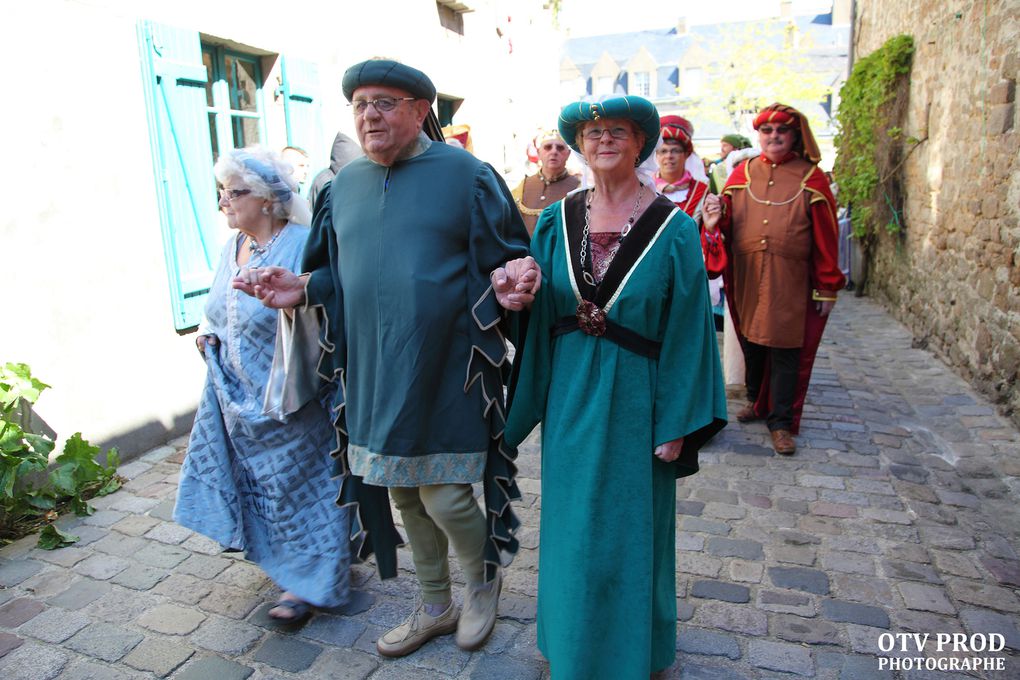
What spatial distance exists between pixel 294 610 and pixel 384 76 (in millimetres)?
1952

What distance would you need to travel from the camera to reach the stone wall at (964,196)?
16.7 feet

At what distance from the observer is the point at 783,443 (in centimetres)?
457

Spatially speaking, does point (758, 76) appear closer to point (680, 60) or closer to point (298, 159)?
point (680, 60)

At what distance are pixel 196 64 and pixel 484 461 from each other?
156 inches

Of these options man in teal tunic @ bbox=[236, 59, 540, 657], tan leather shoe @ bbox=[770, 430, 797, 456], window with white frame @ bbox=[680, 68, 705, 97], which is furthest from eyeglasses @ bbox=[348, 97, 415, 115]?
window with white frame @ bbox=[680, 68, 705, 97]

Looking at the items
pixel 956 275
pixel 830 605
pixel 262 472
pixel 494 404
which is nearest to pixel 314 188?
pixel 262 472

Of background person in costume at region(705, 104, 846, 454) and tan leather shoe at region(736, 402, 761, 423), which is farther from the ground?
background person in costume at region(705, 104, 846, 454)

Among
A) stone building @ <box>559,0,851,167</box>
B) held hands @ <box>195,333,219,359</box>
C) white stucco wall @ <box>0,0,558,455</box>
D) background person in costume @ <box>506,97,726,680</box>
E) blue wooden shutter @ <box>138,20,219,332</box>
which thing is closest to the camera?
background person in costume @ <box>506,97,726,680</box>

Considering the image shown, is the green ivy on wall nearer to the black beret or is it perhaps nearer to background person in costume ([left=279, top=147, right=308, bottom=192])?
background person in costume ([left=279, top=147, right=308, bottom=192])

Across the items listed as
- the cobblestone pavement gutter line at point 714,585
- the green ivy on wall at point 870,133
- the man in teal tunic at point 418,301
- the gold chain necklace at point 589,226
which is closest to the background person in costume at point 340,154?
the cobblestone pavement gutter line at point 714,585

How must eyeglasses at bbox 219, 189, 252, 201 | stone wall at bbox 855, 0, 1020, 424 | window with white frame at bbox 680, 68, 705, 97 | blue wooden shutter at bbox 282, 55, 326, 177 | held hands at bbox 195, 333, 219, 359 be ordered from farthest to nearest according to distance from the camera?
window with white frame at bbox 680, 68, 705, 97 < blue wooden shutter at bbox 282, 55, 326, 177 < stone wall at bbox 855, 0, 1020, 424 < held hands at bbox 195, 333, 219, 359 < eyeglasses at bbox 219, 189, 252, 201

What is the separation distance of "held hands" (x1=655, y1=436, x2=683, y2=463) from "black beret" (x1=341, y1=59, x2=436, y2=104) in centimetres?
132

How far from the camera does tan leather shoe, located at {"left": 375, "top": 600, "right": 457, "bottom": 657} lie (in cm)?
268

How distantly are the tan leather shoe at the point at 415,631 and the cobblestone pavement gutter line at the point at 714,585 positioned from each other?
5cm
